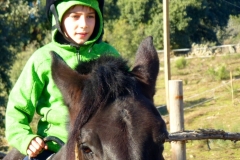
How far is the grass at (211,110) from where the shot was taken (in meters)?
8.88

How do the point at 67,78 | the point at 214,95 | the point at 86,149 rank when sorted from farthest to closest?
the point at 214,95 < the point at 67,78 < the point at 86,149

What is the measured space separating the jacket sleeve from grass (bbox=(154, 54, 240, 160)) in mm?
806

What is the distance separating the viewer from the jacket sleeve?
2.93m

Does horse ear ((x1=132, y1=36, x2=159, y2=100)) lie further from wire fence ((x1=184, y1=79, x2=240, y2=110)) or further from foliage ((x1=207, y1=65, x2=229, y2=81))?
foliage ((x1=207, y1=65, x2=229, y2=81))

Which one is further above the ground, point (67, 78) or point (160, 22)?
point (67, 78)

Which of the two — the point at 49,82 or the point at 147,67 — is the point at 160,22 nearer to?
the point at 49,82

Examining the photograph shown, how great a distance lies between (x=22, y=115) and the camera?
2.98 meters

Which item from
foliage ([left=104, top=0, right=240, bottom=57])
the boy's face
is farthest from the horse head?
foliage ([left=104, top=0, right=240, bottom=57])

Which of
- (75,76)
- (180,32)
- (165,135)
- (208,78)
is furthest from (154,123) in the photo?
(180,32)

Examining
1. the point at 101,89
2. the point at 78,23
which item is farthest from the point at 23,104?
the point at 101,89

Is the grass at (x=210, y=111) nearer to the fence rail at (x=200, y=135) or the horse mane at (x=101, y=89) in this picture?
the fence rail at (x=200, y=135)

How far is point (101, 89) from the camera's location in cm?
232

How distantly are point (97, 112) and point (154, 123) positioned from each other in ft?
0.83

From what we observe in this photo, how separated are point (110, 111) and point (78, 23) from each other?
956 mm
